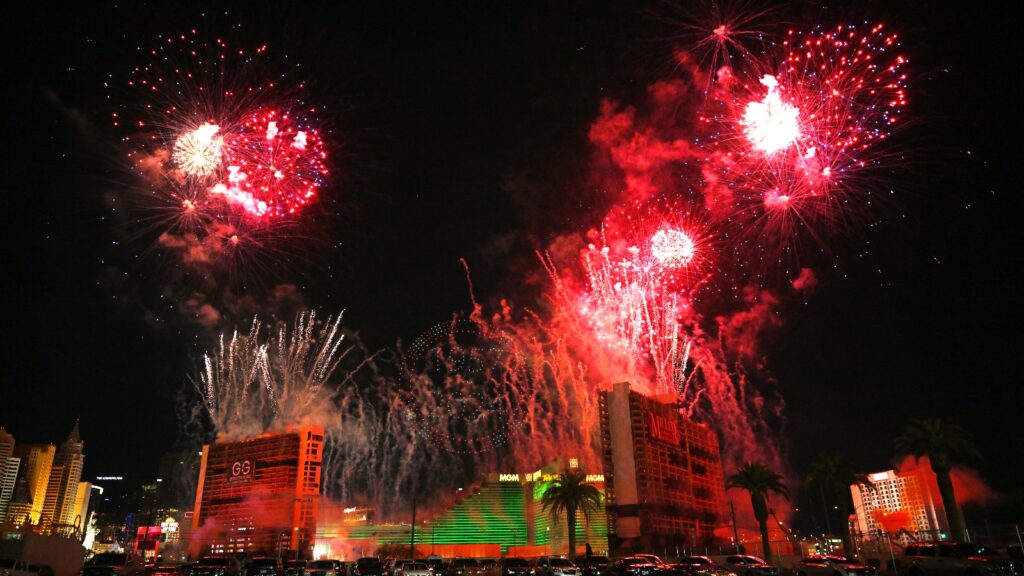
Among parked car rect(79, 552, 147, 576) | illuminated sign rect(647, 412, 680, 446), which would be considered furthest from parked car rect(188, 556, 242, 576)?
illuminated sign rect(647, 412, 680, 446)

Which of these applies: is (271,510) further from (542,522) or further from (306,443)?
(542,522)

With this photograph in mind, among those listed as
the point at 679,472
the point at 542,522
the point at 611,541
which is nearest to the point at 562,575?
the point at 611,541

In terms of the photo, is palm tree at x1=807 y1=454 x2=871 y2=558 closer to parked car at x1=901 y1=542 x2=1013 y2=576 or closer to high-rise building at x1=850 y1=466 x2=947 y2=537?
parked car at x1=901 y1=542 x2=1013 y2=576

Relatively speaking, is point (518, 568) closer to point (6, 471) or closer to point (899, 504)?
point (899, 504)

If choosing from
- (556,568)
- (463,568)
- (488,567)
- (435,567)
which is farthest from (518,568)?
(488,567)

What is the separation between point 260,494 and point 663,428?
8222 centimetres

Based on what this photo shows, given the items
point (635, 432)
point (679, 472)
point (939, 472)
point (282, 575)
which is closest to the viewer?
point (282, 575)

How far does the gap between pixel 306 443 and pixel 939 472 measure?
113167 millimetres

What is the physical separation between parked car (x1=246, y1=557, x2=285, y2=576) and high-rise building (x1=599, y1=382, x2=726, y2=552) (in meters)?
46.9

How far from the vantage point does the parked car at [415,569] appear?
123 ft

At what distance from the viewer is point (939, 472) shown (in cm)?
4478

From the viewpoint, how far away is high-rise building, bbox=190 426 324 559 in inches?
4892

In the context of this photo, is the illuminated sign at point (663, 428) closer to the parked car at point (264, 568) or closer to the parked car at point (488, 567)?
the parked car at point (488, 567)

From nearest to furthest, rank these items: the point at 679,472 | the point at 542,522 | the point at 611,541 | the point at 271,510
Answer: the point at 611,541 < the point at 679,472 < the point at 542,522 < the point at 271,510
